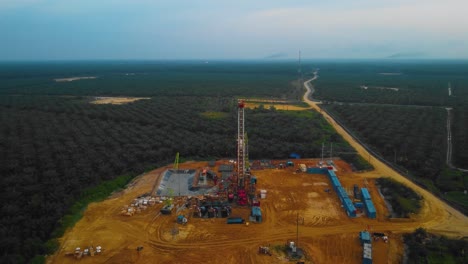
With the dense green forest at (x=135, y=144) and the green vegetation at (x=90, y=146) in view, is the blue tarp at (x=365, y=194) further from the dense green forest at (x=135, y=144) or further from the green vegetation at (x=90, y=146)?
the green vegetation at (x=90, y=146)

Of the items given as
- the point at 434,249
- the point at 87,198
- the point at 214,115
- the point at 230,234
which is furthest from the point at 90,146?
the point at 434,249

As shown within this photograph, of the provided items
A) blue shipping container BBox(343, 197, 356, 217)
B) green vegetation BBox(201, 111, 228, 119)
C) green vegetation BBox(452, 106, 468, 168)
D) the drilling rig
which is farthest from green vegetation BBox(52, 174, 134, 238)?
green vegetation BBox(452, 106, 468, 168)

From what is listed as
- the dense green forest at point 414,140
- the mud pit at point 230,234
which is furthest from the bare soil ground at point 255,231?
the dense green forest at point 414,140

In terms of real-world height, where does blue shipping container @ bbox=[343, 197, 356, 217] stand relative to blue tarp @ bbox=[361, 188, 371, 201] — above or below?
below

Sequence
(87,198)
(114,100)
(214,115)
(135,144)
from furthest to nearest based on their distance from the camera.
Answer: (114,100) → (214,115) → (135,144) → (87,198)

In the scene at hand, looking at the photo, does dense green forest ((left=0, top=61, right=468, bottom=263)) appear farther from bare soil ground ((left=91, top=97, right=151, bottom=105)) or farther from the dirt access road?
bare soil ground ((left=91, top=97, right=151, bottom=105))

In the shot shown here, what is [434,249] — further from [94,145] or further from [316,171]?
[94,145]
